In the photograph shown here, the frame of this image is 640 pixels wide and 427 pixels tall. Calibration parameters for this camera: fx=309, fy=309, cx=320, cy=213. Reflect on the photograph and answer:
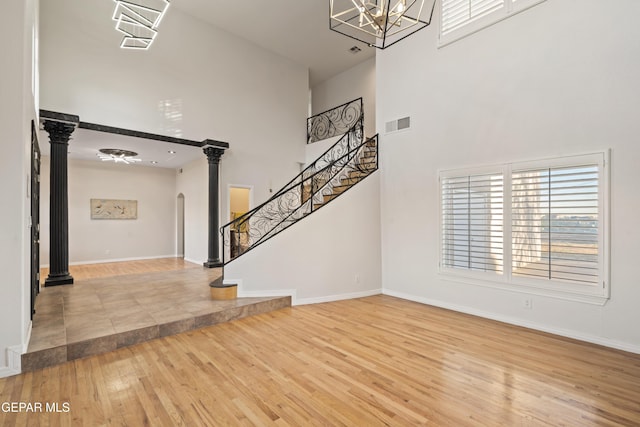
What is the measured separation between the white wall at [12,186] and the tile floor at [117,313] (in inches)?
11.3

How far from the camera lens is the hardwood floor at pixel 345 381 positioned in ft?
7.59

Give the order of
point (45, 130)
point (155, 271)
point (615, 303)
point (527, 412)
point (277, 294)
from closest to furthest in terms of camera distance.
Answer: point (527, 412) → point (615, 303) → point (277, 294) → point (45, 130) → point (155, 271)

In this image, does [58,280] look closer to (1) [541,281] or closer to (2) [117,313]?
(2) [117,313]

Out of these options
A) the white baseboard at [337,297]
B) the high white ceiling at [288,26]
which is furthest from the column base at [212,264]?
the high white ceiling at [288,26]

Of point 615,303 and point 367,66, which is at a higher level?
point 367,66

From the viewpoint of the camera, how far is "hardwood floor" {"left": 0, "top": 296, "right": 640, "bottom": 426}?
2.31 m

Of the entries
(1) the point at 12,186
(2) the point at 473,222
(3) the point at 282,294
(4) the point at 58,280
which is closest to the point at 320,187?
(3) the point at 282,294

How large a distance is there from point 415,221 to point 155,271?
6369 millimetres

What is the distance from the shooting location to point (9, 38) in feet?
9.63

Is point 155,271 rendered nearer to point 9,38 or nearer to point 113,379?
point 113,379

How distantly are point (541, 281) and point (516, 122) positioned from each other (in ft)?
7.16

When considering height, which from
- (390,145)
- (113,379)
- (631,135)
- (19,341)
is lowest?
(113,379)

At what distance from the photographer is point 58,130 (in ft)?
19.7

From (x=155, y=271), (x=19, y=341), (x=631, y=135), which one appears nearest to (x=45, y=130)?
(x=155, y=271)
